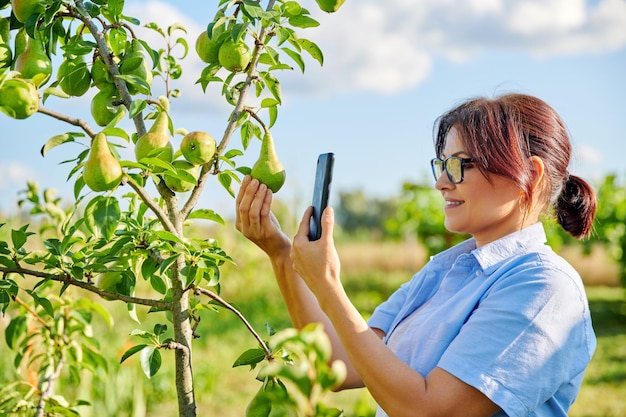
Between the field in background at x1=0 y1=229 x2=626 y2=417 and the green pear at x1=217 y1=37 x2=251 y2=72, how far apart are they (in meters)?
0.33

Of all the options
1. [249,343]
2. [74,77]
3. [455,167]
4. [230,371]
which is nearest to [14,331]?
[74,77]

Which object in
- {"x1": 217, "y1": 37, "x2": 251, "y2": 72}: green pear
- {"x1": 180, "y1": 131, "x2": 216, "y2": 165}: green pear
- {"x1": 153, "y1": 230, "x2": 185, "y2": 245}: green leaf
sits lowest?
{"x1": 153, "y1": 230, "x2": 185, "y2": 245}: green leaf

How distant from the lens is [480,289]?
130cm

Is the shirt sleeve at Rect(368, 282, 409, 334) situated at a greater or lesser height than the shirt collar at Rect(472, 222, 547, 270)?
greater

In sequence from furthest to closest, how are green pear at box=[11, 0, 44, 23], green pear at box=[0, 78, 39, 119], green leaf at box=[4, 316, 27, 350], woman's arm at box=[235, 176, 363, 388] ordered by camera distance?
1. green leaf at box=[4, 316, 27, 350]
2. woman's arm at box=[235, 176, 363, 388]
3. green pear at box=[11, 0, 44, 23]
4. green pear at box=[0, 78, 39, 119]

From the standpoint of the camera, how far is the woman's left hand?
3.84 ft

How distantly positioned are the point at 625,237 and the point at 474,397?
737 centimetres

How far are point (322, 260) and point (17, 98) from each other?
52cm

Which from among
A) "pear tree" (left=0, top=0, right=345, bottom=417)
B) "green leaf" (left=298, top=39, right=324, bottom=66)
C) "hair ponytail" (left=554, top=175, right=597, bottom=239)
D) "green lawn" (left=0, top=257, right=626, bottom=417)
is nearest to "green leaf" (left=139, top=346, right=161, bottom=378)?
"pear tree" (left=0, top=0, right=345, bottom=417)

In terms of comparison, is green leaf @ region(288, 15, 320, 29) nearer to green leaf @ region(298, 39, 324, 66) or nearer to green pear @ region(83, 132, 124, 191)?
green leaf @ region(298, 39, 324, 66)

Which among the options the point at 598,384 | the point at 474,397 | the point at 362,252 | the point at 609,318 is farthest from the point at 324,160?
the point at 362,252

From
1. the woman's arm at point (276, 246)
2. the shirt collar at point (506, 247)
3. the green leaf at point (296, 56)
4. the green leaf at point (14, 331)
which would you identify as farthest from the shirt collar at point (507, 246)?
the green leaf at point (14, 331)

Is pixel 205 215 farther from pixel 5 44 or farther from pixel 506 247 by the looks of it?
pixel 506 247

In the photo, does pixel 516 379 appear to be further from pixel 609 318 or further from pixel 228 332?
pixel 609 318
